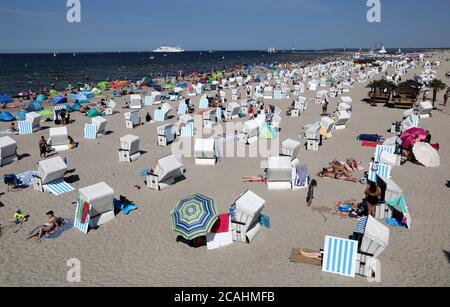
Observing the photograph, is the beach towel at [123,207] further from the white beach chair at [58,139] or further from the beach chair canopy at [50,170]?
the white beach chair at [58,139]

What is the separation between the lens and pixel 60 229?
→ 9648 millimetres

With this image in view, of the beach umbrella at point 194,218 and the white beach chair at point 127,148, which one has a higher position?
the white beach chair at point 127,148

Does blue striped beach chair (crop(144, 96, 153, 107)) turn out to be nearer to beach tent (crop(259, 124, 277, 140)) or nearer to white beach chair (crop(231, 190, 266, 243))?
beach tent (crop(259, 124, 277, 140))

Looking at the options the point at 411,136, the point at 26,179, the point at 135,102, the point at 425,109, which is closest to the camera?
the point at 26,179

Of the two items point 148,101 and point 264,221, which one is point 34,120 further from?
point 264,221

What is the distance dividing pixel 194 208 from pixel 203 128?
1305cm

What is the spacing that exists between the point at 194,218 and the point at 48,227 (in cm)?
414

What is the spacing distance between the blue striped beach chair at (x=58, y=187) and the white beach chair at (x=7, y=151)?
175 inches

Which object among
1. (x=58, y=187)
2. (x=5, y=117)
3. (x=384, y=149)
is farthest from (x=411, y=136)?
(x=5, y=117)

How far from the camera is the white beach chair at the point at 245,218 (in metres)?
8.77

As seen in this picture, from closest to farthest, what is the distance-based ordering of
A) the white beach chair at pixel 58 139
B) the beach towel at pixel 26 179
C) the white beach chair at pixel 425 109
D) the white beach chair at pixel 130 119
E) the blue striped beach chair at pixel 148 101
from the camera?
the beach towel at pixel 26 179 < the white beach chair at pixel 58 139 < the white beach chair at pixel 130 119 < the white beach chair at pixel 425 109 < the blue striped beach chair at pixel 148 101

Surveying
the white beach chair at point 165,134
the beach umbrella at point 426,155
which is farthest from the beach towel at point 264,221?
the white beach chair at point 165,134

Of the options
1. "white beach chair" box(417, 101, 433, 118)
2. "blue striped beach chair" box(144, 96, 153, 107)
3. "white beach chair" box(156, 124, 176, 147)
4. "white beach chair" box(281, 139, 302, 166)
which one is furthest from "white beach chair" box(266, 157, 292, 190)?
"blue striped beach chair" box(144, 96, 153, 107)

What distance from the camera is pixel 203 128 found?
21.4 m
